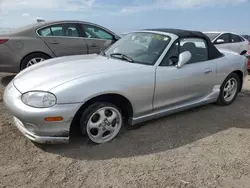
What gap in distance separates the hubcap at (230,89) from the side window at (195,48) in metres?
0.86

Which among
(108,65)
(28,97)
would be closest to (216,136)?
(108,65)

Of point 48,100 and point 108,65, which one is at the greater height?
point 108,65

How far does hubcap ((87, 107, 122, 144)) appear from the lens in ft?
10.4

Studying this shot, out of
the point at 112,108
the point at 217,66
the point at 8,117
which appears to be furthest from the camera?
the point at 217,66

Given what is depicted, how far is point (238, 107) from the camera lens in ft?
16.0

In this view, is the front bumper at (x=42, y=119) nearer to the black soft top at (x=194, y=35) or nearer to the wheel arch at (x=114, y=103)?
the wheel arch at (x=114, y=103)

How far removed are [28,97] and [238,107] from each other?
3.84 meters

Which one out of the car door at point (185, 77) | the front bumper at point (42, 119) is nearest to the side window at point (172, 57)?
the car door at point (185, 77)

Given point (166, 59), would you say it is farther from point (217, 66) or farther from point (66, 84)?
point (66, 84)

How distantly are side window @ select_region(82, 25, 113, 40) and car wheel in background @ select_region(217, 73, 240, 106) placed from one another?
3.46 m

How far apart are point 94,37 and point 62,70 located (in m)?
3.65

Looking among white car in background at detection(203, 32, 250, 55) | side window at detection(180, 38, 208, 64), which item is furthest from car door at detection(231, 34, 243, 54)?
side window at detection(180, 38, 208, 64)

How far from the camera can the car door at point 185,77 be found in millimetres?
3592

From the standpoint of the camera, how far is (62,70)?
10.8 ft
